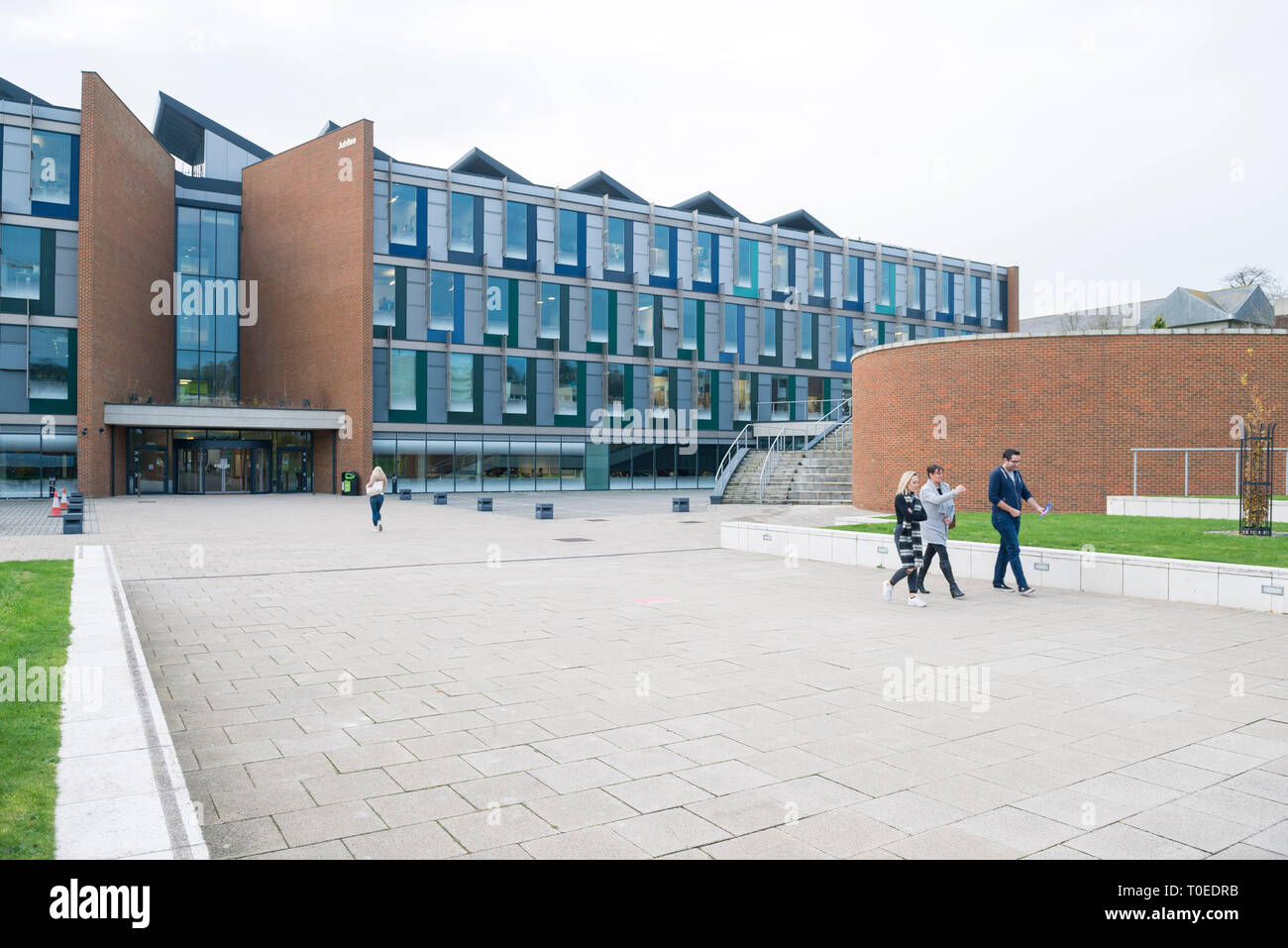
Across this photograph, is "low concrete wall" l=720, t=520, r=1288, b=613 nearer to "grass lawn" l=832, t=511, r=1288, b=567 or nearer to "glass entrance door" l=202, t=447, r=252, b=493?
"grass lawn" l=832, t=511, r=1288, b=567

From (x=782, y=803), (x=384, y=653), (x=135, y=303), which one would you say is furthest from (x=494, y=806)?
(x=135, y=303)

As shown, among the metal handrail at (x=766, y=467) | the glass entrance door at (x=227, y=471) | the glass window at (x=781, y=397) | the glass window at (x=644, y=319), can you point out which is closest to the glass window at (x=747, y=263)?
the glass window at (x=781, y=397)

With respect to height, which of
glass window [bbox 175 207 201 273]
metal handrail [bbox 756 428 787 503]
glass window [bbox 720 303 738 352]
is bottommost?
metal handrail [bbox 756 428 787 503]

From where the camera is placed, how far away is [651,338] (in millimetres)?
49344

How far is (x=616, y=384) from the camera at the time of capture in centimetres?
4862

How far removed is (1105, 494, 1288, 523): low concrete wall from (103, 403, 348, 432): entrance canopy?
32.1 m

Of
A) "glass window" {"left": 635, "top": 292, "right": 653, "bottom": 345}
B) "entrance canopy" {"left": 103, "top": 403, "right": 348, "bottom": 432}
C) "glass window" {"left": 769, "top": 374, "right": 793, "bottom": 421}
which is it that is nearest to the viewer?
"entrance canopy" {"left": 103, "top": 403, "right": 348, "bottom": 432}

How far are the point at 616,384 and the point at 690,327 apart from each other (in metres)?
5.56

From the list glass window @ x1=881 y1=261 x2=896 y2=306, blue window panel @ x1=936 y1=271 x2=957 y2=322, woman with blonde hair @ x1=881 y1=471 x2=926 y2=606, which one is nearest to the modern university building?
glass window @ x1=881 y1=261 x2=896 y2=306

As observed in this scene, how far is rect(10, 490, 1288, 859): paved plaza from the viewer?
4047 mm

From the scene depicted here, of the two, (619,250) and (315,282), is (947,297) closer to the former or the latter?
(619,250)

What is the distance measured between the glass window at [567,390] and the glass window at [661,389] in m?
4.50

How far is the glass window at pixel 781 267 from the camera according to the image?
53000 mm
